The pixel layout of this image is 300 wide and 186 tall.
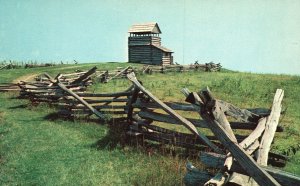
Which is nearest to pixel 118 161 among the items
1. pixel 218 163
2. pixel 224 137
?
pixel 218 163

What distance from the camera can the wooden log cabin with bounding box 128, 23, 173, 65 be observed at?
49.5 m

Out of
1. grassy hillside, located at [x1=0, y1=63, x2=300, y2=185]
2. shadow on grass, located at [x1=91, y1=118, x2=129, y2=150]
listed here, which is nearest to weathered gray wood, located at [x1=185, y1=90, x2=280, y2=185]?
grassy hillside, located at [x1=0, y1=63, x2=300, y2=185]

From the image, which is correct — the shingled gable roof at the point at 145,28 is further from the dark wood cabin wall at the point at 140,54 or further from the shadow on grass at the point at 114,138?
the shadow on grass at the point at 114,138

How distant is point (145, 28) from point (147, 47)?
298 centimetres

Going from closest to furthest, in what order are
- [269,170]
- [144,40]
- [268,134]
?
[269,170] < [268,134] < [144,40]

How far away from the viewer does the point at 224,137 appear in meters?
4.18

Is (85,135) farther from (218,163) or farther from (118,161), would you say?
(218,163)

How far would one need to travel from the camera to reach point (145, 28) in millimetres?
50562

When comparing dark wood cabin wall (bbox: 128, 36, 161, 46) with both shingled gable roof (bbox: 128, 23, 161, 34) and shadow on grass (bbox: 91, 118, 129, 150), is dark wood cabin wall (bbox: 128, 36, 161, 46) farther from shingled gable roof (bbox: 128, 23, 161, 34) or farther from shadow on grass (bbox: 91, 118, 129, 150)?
shadow on grass (bbox: 91, 118, 129, 150)

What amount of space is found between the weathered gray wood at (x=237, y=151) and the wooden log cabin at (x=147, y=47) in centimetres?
4480

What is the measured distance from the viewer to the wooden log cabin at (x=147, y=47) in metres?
49.5

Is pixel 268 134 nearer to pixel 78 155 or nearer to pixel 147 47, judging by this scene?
pixel 78 155

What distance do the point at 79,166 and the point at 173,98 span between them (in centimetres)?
1136

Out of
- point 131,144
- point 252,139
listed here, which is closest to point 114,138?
point 131,144
